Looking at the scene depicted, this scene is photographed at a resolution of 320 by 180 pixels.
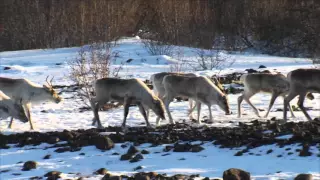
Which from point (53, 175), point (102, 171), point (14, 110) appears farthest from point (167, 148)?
point (14, 110)

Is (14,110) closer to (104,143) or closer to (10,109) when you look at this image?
(10,109)

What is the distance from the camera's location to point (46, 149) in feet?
32.8

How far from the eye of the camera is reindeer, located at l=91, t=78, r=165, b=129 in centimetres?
1262

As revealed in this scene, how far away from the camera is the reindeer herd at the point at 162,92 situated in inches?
499

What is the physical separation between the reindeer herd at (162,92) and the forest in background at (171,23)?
67.0ft

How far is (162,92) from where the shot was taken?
14844mm

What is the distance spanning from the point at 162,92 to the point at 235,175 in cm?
788

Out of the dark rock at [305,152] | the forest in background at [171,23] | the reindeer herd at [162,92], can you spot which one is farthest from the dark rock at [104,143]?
the forest in background at [171,23]

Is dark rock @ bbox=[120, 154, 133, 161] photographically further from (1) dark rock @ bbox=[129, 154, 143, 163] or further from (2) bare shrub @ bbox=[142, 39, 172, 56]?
(2) bare shrub @ bbox=[142, 39, 172, 56]

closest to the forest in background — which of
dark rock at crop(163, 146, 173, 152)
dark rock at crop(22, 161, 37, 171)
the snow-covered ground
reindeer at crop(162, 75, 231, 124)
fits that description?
the snow-covered ground

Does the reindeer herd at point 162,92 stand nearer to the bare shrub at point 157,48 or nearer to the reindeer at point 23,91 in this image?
the reindeer at point 23,91

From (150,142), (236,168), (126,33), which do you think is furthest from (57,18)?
(236,168)

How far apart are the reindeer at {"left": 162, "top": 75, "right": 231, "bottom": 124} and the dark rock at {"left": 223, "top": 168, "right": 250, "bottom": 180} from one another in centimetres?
638

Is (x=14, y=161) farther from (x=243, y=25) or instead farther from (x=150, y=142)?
(x=243, y=25)
